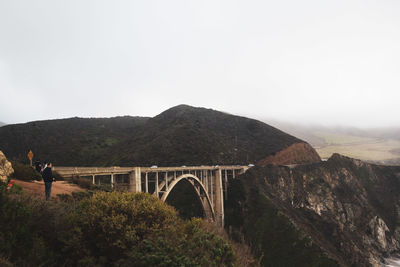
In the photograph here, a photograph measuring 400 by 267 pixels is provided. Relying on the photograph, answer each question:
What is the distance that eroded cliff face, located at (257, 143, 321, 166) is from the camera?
305ft

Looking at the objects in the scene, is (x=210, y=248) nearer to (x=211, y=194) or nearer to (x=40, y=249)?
(x=40, y=249)

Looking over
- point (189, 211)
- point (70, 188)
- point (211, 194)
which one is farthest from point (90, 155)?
point (70, 188)

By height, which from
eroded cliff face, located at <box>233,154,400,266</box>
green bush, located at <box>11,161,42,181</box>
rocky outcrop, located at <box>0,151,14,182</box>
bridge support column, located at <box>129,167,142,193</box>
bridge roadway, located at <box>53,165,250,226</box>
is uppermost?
rocky outcrop, located at <box>0,151,14,182</box>

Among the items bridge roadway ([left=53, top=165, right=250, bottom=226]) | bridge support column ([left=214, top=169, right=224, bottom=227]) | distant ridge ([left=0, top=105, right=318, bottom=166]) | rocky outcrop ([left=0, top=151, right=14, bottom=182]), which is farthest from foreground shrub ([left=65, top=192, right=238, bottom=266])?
distant ridge ([left=0, top=105, right=318, bottom=166])

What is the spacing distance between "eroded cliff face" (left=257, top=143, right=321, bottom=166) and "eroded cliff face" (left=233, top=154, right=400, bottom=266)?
1316 centimetres

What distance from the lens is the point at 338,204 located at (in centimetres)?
6975

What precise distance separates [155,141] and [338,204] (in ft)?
211

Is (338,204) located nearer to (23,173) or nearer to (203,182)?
(203,182)

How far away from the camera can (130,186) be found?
27.7 m

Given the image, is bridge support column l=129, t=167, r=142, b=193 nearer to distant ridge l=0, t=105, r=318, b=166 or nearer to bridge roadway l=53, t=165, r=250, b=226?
bridge roadway l=53, t=165, r=250, b=226

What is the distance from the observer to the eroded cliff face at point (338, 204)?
5607 centimetres

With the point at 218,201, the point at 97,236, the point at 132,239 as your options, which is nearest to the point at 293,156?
the point at 218,201

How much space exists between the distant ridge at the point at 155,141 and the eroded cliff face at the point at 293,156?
99.2 inches

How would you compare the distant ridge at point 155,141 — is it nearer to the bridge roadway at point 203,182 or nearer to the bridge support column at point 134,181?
the bridge roadway at point 203,182
